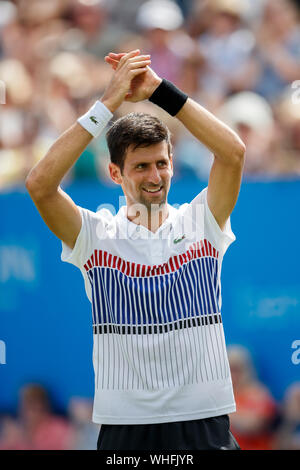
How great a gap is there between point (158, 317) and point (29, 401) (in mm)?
2569

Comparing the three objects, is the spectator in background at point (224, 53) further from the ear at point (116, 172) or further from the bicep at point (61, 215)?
the bicep at point (61, 215)

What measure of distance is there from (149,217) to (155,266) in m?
0.26

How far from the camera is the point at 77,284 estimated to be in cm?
560

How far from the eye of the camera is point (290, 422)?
5465 millimetres

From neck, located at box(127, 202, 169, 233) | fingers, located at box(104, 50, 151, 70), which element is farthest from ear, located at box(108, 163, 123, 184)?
fingers, located at box(104, 50, 151, 70)

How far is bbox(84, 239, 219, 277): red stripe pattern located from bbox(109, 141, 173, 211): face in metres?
0.26

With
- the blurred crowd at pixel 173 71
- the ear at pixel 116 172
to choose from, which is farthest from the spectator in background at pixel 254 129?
the ear at pixel 116 172

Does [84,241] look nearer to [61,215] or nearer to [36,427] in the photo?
[61,215]

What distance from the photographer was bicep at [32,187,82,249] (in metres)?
3.47

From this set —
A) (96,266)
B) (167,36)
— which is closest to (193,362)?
(96,266)

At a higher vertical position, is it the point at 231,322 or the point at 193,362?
the point at 231,322

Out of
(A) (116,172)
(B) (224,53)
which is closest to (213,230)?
(A) (116,172)
